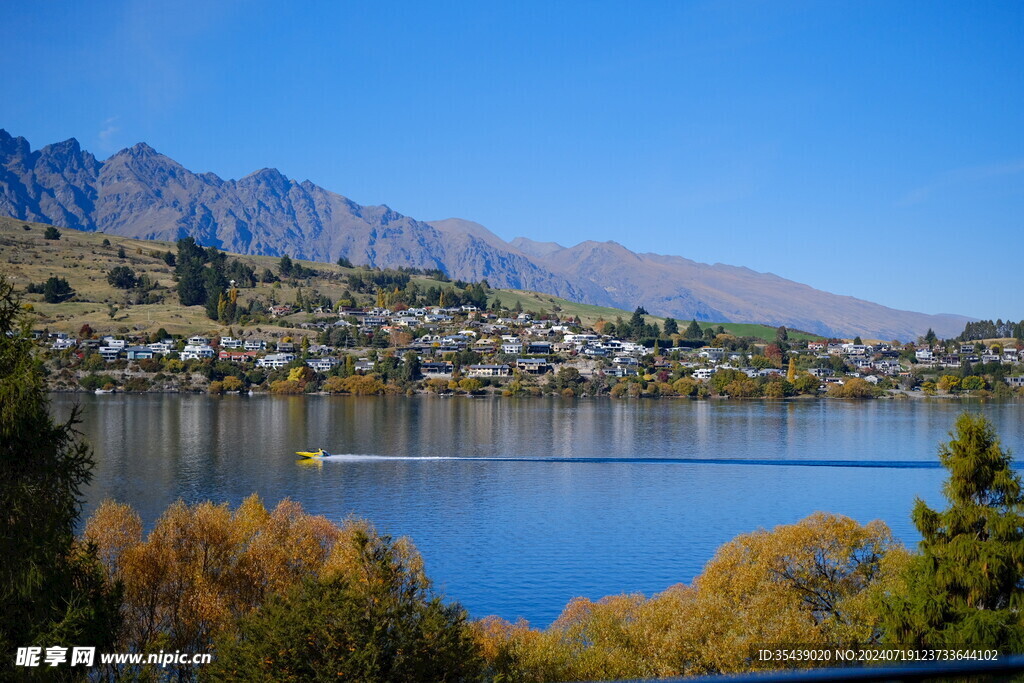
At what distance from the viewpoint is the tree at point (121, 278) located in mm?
97125

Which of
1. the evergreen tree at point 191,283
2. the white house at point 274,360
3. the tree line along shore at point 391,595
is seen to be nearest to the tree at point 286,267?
the evergreen tree at point 191,283

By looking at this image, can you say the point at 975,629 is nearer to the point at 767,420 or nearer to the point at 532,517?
the point at 532,517

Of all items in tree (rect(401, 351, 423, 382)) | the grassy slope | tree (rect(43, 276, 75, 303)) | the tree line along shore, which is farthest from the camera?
tree (rect(43, 276, 75, 303))

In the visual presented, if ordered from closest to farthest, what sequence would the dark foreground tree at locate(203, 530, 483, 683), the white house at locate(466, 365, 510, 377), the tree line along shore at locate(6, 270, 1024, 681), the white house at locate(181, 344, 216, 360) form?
the tree line along shore at locate(6, 270, 1024, 681)
the dark foreground tree at locate(203, 530, 483, 683)
the white house at locate(181, 344, 216, 360)
the white house at locate(466, 365, 510, 377)

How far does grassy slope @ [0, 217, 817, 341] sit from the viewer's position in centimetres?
8688

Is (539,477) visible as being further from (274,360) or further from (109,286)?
(109,286)

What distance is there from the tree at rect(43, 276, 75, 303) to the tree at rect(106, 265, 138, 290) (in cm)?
697

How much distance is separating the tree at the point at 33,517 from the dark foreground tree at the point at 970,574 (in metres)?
8.80

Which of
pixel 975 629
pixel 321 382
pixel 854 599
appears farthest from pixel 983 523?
pixel 321 382

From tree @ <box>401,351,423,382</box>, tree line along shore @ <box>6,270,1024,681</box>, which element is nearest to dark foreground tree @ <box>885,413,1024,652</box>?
tree line along shore @ <box>6,270,1024,681</box>

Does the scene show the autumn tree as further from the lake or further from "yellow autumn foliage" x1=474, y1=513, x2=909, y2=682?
the lake

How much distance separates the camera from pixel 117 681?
9008mm

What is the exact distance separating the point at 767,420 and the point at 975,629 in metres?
47.7

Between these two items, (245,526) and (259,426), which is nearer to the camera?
(245,526)
